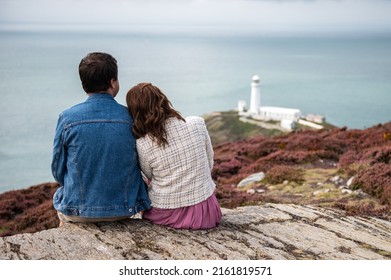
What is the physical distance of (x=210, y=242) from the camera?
5.17 metres

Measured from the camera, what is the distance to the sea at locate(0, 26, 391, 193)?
27.7m

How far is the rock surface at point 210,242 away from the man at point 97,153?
30cm

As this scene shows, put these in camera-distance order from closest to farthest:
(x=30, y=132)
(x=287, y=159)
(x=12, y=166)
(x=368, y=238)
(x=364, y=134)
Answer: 1. (x=368, y=238)
2. (x=287, y=159)
3. (x=364, y=134)
4. (x=12, y=166)
5. (x=30, y=132)

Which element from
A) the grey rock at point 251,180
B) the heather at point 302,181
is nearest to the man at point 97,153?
the heather at point 302,181

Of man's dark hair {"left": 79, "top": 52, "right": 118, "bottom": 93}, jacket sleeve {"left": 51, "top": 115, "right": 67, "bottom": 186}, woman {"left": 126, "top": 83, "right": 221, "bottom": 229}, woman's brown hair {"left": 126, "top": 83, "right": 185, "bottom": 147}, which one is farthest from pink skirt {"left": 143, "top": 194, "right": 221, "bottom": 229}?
man's dark hair {"left": 79, "top": 52, "right": 118, "bottom": 93}

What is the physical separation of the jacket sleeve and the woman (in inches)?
31.5

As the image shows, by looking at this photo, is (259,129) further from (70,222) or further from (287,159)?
(70,222)

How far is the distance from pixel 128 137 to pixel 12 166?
22667 mm

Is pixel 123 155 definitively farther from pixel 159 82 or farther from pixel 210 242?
pixel 159 82

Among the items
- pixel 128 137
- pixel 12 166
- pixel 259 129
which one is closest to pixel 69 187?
pixel 128 137

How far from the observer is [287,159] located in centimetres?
1316

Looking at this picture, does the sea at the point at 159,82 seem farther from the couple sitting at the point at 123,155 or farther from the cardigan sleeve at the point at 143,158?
the cardigan sleeve at the point at 143,158

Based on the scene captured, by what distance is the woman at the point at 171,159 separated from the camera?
491 cm

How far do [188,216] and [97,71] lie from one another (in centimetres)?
205
